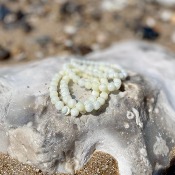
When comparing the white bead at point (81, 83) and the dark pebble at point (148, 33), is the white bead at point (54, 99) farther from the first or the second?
the dark pebble at point (148, 33)

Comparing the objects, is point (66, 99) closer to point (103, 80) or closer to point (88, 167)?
point (103, 80)

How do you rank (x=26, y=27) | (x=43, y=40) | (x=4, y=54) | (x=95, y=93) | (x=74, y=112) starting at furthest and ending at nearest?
(x=26, y=27)
(x=43, y=40)
(x=4, y=54)
(x=95, y=93)
(x=74, y=112)

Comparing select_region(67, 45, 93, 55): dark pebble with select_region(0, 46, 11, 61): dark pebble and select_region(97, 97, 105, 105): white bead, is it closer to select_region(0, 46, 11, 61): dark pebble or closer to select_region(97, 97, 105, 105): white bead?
select_region(0, 46, 11, 61): dark pebble

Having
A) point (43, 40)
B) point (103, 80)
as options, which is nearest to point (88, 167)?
point (103, 80)

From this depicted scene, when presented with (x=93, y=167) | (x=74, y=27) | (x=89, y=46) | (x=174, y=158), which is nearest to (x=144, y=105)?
(x=174, y=158)

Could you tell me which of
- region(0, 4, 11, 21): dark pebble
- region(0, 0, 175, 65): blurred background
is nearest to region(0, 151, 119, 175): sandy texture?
region(0, 0, 175, 65): blurred background

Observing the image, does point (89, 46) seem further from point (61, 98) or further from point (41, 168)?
point (41, 168)

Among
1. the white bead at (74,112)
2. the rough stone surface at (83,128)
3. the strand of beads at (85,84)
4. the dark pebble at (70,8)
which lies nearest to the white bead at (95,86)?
the strand of beads at (85,84)
